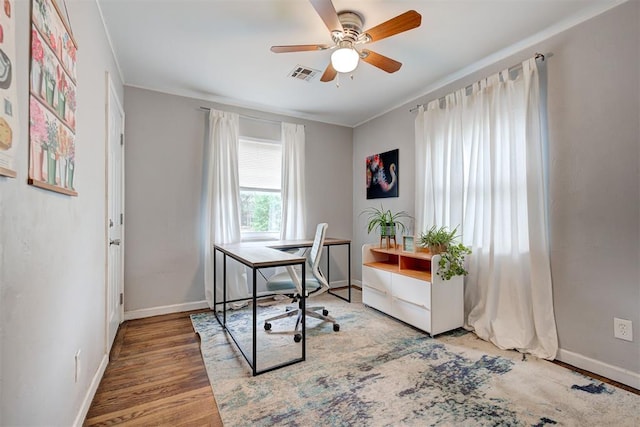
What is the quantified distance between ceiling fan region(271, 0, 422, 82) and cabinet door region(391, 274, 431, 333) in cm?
184

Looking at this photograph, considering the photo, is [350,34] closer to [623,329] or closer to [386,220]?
[386,220]

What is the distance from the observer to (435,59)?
8.33 ft

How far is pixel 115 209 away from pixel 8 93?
6.53 ft

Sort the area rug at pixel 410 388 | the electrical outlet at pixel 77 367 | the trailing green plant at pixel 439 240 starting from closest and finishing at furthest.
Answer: the electrical outlet at pixel 77 367
the area rug at pixel 410 388
the trailing green plant at pixel 439 240

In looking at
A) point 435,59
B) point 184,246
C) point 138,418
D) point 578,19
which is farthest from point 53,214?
point 578,19

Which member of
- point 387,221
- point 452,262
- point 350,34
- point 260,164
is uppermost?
point 350,34

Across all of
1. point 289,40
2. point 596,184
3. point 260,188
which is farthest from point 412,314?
point 289,40

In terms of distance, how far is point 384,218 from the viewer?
3.34m

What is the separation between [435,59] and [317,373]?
2.74 m

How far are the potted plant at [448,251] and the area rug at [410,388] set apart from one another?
57cm

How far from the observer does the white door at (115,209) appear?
2.19 meters

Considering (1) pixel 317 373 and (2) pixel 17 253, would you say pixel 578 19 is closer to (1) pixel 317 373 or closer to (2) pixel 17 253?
(1) pixel 317 373

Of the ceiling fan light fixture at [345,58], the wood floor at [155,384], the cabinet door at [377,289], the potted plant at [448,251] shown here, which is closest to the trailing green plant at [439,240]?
the potted plant at [448,251]

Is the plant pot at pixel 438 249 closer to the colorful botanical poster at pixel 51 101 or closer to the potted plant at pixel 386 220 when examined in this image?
the potted plant at pixel 386 220
